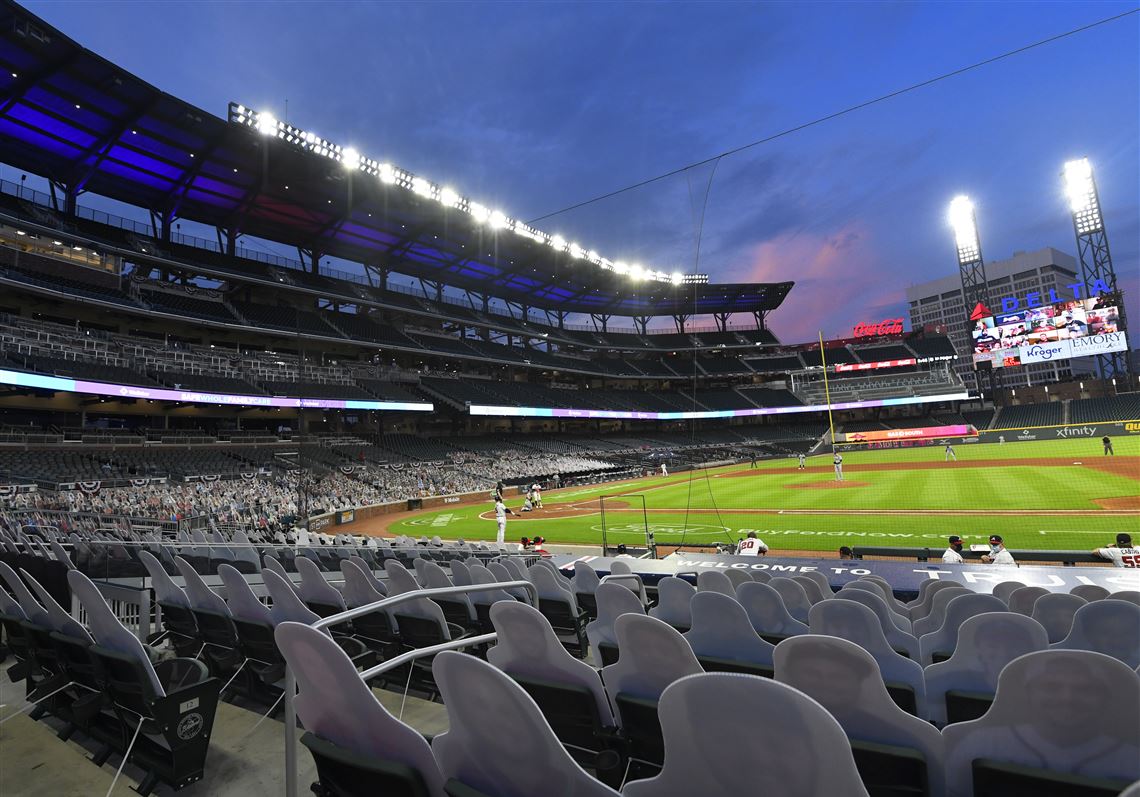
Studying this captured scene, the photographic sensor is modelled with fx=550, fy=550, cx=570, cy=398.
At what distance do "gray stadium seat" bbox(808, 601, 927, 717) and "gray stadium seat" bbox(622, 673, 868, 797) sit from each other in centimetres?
217

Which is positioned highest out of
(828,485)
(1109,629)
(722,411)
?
(722,411)

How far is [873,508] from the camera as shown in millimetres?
22688

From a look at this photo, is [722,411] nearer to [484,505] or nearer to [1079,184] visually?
[484,505]

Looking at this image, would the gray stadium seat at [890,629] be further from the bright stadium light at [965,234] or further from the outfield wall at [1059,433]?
the bright stadium light at [965,234]

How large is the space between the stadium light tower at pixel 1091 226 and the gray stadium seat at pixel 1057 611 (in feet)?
269

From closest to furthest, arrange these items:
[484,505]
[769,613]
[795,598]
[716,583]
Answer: [769,613]
[795,598]
[716,583]
[484,505]

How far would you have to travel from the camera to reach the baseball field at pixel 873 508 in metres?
17.4

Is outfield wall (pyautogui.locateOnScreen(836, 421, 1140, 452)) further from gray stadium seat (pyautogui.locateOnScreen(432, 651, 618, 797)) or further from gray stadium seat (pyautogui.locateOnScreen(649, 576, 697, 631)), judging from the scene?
gray stadium seat (pyautogui.locateOnScreen(432, 651, 618, 797))

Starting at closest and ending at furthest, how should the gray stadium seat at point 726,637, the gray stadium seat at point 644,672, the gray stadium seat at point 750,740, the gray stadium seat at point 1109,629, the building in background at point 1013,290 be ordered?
the gray stadium seat at point 750,740 → the gray stadium seat at point 644,672 → the gray stadium seat at point 1109,629 → the gray stadium seat at point 726,637 → the building in background at point 1013,290

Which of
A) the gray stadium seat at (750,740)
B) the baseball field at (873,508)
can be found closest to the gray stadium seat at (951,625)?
the gray stadium seat at (750,740)

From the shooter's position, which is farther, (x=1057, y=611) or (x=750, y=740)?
(x=1057, y=611)

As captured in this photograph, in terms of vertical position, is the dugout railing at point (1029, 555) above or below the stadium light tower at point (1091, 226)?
below

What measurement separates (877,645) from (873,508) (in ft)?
72.7

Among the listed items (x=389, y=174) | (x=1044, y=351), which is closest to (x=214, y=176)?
(x=389, y=174)
